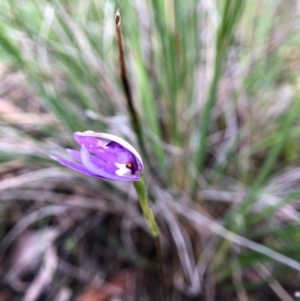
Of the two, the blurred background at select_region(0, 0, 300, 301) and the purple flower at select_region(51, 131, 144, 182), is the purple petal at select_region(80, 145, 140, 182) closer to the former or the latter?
the purple flower at select_region(51, 131, 144, 182)

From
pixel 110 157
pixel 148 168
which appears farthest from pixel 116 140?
pixel 148 168

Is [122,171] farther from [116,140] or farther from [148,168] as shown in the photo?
[148,168]

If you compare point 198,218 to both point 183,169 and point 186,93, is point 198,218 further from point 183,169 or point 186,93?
point 186,93

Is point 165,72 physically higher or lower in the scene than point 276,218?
higher

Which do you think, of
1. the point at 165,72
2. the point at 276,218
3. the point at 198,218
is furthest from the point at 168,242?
the point at 165,72

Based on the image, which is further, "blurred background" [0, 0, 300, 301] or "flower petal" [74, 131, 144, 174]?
"blurred background" [0, 0, 300, 301]

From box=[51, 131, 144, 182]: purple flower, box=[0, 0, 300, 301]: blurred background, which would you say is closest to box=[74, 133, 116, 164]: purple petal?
box=[51, 131, 144, 182]: purple flower

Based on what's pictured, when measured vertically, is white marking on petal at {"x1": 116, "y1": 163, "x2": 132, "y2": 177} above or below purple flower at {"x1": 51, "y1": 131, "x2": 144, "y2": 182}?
below
